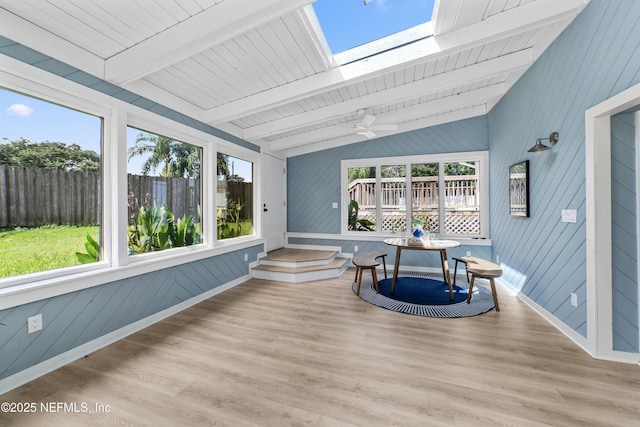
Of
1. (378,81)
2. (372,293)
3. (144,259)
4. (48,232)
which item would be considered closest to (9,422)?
(48,232)

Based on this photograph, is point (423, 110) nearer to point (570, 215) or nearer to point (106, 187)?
point (570, 215)

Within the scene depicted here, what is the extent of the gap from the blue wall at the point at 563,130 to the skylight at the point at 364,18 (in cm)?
140

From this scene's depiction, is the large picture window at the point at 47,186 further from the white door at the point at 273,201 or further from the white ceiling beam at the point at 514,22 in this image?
the white ceiling beam at the point at 514,22

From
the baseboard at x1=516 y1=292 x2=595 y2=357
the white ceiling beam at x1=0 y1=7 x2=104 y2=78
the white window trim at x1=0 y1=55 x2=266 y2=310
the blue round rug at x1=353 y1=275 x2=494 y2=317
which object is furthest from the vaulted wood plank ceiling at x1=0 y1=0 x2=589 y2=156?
the baseboard at x1=516 y1=292 x2=595 y2=357

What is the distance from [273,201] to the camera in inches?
221

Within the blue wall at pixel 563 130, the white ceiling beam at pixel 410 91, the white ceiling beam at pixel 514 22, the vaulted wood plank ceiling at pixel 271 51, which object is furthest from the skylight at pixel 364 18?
the blue wall at pixel 563 130

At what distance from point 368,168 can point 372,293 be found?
2792 mm

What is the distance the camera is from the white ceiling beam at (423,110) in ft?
13.6

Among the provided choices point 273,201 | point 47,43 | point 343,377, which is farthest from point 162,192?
point 343,377

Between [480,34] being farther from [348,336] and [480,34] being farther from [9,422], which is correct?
[9,422]

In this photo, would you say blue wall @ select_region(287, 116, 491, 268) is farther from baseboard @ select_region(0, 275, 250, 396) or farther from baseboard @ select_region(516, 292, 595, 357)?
baseboard @ select_region(0, 275, 250, 396)

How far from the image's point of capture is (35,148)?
81.1 inches

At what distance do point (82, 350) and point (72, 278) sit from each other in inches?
25.6

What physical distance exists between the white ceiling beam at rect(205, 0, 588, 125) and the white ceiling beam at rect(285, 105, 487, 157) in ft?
7.88
